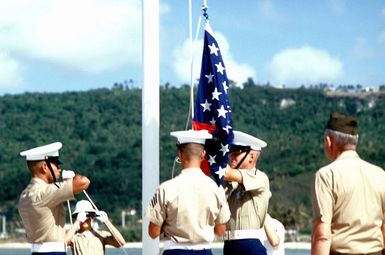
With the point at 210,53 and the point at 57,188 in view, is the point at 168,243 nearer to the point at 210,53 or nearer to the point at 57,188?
the point at 57,188

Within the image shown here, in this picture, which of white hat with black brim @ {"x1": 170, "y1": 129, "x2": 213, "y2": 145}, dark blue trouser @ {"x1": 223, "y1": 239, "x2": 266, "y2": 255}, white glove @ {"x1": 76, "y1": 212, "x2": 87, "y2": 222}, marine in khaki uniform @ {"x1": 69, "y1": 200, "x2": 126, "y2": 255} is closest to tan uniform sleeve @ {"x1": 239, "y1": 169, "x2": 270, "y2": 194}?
dark blue trouser @ {"x1": 223, "y1": 239, "x2": 266, "y2": 255}

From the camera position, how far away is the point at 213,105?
7.90 meters

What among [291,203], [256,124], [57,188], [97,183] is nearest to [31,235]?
[57,188]

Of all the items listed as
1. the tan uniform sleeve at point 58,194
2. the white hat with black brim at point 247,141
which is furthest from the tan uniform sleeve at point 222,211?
the tan uniform sleeve at point 58,194

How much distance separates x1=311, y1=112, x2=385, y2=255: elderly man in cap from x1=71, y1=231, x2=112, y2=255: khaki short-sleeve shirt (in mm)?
3904

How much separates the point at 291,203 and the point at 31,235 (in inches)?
2504

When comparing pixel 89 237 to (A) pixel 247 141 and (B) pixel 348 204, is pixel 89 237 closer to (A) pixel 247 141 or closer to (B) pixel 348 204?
(A) pixel 247 141

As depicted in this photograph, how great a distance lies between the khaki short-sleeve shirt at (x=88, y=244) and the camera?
9.72 m

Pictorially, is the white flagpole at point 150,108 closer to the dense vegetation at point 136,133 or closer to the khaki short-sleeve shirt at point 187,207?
the khaki short-sleeve shirt at point 187,207

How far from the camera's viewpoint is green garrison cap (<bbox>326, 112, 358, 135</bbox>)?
20.5 ft

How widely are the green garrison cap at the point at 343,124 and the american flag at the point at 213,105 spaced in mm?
1404

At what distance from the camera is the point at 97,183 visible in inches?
3081

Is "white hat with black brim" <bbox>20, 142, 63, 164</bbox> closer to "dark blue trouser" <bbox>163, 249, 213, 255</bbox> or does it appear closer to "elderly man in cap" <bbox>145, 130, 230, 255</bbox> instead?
"elderly man in cap" <bbox>145, 130, 230, 255</bbox>

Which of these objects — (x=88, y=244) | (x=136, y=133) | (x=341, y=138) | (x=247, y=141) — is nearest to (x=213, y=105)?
(x=247, y=141)
